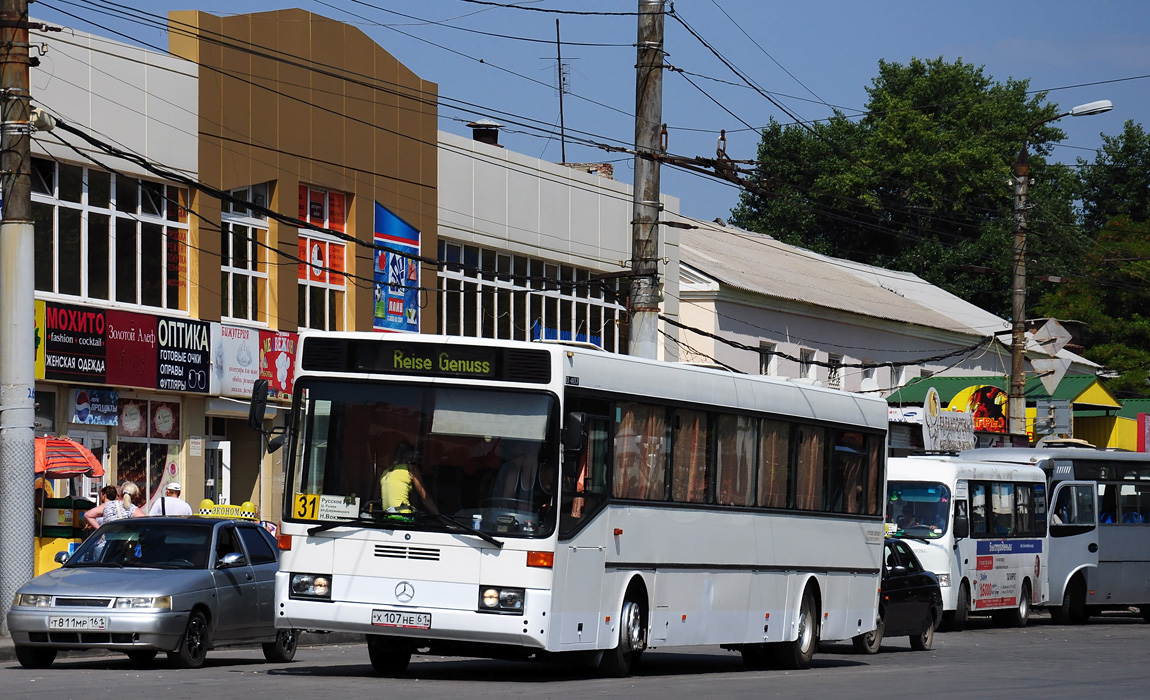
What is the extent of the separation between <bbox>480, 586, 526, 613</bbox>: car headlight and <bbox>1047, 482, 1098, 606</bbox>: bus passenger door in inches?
804

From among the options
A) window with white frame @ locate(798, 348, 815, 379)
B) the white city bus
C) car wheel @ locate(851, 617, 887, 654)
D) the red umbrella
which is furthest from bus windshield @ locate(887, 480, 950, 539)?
window with white frame @ locate(798, 348, 815, 379)

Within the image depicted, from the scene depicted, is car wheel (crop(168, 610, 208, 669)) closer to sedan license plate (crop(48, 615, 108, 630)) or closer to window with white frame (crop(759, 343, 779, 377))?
sedan license plate (crop(48, 615, 108, 630))

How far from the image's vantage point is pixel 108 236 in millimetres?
28078

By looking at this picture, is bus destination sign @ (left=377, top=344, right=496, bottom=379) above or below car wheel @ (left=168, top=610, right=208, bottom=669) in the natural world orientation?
above

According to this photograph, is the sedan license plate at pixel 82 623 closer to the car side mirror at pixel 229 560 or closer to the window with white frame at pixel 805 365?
the car side mirror at pixel 229 560

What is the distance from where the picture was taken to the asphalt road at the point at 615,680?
1348 centimetres

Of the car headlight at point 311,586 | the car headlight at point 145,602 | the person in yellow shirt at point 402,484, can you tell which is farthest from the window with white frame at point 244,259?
the person in yellow shirt at point 402,484

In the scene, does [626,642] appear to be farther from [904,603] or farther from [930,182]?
[930,182]

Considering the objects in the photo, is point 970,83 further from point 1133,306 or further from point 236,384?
point 236,384

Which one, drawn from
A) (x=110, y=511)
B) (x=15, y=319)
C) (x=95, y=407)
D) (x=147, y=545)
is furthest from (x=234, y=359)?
(x=147, y=545)

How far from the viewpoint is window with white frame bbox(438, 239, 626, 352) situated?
120 feet

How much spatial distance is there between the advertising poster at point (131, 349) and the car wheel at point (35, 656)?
1157cm

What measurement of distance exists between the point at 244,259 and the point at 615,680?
17.6 meters

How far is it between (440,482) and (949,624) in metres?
17.6
